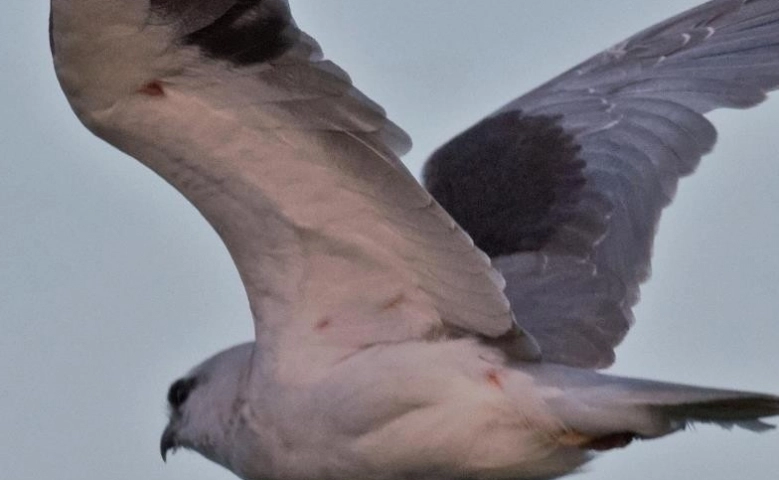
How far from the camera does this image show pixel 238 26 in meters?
5.47

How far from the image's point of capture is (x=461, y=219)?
307 inches

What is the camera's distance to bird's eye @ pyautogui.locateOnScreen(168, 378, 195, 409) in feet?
22.1

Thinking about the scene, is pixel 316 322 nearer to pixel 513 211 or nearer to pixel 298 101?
pixel 298 101

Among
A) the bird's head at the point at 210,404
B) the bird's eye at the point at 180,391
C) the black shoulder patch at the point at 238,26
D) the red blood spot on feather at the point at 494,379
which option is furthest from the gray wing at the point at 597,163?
the black shoulder patch at the point at 238,26

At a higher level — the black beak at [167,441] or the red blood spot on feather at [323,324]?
the red blood spot on feather at [323,324]

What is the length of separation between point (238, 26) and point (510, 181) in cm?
263

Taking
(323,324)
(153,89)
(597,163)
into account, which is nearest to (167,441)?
(323,324)

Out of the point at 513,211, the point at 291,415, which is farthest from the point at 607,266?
the point at 291,415

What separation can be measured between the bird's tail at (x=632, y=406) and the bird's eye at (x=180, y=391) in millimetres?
1267

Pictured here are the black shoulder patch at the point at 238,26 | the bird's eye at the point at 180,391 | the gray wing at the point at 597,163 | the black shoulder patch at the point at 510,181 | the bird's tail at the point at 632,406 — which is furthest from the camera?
the black shoulder patch at the point at 510,181

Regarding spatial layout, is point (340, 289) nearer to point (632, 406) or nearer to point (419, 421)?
point (419, 421)

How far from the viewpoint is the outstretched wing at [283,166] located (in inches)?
214

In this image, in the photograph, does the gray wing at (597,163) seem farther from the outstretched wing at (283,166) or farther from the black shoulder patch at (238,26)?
the black shoulder patch at (238,26)

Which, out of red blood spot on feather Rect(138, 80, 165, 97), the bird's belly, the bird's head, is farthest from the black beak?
red blood spot on feather Rect(138, 80, 165, 97)
